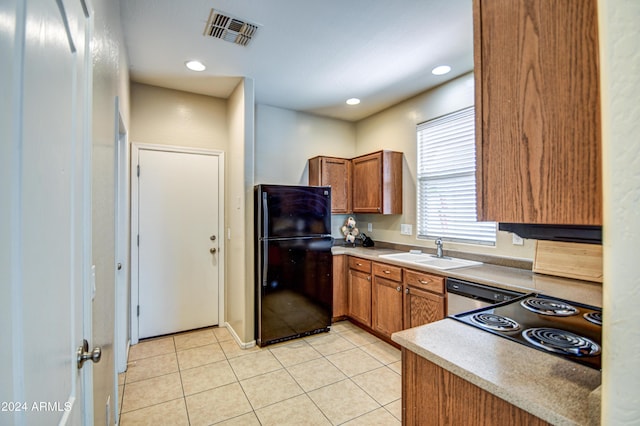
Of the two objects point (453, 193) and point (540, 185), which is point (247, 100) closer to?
point (453, 193)

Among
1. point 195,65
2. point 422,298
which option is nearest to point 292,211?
point 422,298

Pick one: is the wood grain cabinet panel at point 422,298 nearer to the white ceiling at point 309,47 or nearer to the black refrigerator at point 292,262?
the black refrigerator at point 292,262

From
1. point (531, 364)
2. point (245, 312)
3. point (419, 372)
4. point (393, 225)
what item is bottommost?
point (245, 312)

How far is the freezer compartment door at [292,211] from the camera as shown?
9.64 ft

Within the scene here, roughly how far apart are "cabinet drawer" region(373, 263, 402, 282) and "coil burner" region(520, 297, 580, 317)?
1.34 metres

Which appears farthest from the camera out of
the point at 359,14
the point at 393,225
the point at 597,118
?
the point at 393,225

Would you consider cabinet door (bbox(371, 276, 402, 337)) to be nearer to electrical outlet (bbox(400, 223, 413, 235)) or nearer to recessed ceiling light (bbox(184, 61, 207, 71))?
electrical outlet (bbox(400, 223, 413, 235))

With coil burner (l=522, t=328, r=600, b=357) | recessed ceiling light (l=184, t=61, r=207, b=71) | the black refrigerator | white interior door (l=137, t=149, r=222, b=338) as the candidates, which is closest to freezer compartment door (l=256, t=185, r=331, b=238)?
the black refrigerator

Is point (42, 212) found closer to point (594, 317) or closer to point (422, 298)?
point (594, 317)

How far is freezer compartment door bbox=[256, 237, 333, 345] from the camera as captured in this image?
2961 millimetres

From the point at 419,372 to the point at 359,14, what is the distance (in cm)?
218

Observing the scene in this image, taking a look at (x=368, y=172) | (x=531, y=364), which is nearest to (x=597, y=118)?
(x=531, y=364)

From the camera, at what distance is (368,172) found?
12.3 ft

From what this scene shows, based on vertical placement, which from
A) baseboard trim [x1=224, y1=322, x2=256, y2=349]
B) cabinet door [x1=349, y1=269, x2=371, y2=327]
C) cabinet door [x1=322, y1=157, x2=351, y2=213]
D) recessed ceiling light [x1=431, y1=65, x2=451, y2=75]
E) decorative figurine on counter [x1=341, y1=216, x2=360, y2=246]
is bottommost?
baseboard trim [x1=224, y1=322, x2=256, y2=349]
